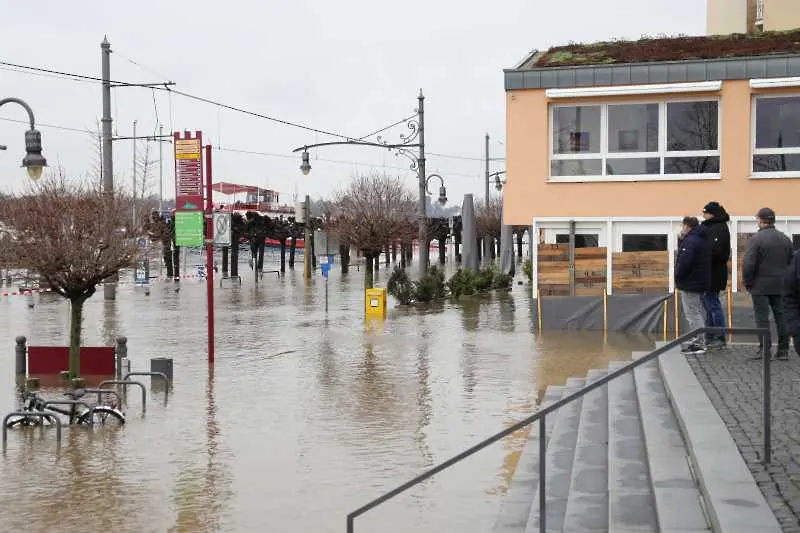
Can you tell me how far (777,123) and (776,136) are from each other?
0.94 ft

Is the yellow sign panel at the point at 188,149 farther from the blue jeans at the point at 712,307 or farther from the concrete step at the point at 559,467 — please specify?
the concrete step at the point at 559,467

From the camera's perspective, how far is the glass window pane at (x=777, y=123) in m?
23.1

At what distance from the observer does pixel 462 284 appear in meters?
35.2

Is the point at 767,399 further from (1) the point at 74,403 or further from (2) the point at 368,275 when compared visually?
(2) the point at 368,275

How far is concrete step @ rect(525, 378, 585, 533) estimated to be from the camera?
24.1 feet

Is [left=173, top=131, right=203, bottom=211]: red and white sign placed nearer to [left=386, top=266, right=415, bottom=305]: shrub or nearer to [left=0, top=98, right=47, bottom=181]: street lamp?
[left=0, top=98, right=47, bottom=181]: street lamp

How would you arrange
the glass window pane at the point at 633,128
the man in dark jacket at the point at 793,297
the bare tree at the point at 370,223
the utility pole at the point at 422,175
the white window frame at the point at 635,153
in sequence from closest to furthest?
the man in dark jacket at the point at 793,297, the white window frame at the point at 635,153, the glass window pane at the point at 633,128, the utility pole at the point at 422,175, the bare tree at the point at 370,223

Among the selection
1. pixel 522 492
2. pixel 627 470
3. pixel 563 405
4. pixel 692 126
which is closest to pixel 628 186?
pixel 692 126

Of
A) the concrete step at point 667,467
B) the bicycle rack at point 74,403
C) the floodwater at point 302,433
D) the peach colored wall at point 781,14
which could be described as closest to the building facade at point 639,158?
the floodwater at point 302,433

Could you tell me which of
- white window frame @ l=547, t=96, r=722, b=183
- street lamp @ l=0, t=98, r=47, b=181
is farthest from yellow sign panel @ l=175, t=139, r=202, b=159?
white window frame @ l=547, t=96, r=722, b=183

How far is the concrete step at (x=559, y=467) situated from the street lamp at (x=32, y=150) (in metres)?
8.90

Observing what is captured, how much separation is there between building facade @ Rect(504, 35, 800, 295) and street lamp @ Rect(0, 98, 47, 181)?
457 inches

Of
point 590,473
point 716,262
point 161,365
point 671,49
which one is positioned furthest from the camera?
point 671,49

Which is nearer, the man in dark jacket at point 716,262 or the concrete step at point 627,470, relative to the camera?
the concrete step at point 627,470
